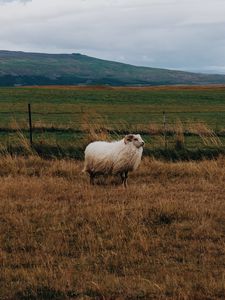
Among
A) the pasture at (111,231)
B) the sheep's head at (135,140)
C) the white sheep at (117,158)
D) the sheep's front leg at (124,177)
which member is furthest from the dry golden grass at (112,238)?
the sheep's head at (135,140)

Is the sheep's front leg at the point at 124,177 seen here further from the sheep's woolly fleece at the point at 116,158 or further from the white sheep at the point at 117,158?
the sheep's woolly fleece at the point at 116,158

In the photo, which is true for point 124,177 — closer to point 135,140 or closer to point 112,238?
point 135,140

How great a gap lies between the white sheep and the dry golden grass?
33cm

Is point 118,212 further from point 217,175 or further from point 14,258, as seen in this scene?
point 217,175

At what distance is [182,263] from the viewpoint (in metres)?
7.09

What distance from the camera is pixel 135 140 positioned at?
43.7ft

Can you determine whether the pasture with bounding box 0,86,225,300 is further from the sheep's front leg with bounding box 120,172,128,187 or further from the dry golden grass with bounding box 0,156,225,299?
the sheep's front leg with bounding box 120,172,128,187

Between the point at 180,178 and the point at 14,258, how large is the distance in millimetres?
7238

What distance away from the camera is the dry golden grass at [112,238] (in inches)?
248

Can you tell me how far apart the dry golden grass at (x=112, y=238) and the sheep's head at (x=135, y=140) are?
0.94m

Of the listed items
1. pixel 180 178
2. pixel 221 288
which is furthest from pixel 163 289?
pixel 180 178

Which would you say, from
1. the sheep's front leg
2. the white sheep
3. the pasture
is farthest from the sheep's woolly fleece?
the pasture

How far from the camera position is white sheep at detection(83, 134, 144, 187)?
13.3 metres

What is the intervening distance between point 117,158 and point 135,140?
62cm
